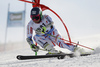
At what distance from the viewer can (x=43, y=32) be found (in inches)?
175

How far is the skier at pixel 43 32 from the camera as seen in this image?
4281 millimetres

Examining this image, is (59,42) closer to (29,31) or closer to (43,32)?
(43,32)

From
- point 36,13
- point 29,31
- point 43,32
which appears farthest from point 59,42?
point 36,13

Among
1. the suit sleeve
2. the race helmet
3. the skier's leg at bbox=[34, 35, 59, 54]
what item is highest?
the race helmet

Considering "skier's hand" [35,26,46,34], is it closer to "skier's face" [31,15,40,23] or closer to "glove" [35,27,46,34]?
"glove" [35,27,46,34]

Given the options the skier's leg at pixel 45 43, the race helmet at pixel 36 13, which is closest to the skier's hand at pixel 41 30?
the skier's leg at pixel 45 43

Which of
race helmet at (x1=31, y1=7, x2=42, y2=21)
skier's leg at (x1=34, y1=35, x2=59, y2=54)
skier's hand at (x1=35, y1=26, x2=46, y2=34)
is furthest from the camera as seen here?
skier's leg at (x1=34, y1=35, x2=59, y2=54)

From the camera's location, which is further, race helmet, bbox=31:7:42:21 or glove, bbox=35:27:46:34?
glove, bbox=35:27:46:34

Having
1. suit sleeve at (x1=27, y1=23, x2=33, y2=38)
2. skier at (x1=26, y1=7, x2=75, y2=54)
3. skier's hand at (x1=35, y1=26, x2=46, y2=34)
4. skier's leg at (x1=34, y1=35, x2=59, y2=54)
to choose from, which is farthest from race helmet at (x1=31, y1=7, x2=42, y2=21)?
skier's leg at (x1=34, y1=35, x2=59, y2=54)

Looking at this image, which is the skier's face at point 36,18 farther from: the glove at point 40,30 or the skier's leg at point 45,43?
the skier's leg at point 45,43

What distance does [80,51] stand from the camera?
461 cm

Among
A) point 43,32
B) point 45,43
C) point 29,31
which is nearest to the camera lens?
point 43,32

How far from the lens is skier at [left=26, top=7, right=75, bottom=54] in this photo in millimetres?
4281

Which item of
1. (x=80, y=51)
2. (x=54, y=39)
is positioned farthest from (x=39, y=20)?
(x=80, y=51)
